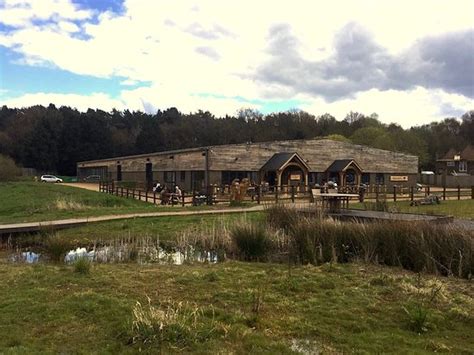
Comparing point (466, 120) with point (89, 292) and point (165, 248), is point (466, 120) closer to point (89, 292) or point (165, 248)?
point (165, 248)

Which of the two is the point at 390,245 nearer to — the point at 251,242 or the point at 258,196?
the point at 251,242

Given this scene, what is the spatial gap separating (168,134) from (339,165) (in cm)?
4780

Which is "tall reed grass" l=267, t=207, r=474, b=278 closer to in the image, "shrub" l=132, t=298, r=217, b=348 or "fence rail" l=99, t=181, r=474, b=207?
"shrub" l=132, t=298, r=217, b=348

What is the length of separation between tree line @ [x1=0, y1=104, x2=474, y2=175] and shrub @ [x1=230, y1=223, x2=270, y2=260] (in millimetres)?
64776

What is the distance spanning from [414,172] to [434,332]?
44.7 m

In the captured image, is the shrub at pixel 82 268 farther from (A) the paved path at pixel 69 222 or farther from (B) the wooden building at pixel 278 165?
(B) the wooden building at pixel 278 165

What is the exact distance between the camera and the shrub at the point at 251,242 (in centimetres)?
1102

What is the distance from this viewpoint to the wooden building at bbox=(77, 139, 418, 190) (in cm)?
3750

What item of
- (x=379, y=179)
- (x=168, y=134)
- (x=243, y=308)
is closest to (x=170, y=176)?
(x=379, y=179)

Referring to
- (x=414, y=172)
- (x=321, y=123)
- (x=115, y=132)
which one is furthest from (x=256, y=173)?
(x=115, y=132)

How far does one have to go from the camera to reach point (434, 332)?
5.57 m

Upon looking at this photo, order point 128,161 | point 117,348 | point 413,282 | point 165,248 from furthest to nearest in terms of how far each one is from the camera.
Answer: point 128,161 → point 165,248 → point 413,282 → point 117,348

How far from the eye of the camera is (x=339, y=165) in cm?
4241

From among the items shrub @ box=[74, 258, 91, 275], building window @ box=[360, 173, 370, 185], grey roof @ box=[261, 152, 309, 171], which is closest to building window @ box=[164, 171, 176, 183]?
grey roof @ box=[261, 152, 309, 171]
